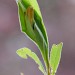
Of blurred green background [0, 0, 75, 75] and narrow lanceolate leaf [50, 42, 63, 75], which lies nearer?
narrow lanceolate leaf [50, 42, 63, 75]

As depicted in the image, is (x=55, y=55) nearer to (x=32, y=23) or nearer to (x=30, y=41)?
(x=32, y=23)

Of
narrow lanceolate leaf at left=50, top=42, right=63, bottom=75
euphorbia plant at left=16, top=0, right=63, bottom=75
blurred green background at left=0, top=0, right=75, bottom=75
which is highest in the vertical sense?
Result: blurred green background at left=0, top=0, right=75, bottom=75

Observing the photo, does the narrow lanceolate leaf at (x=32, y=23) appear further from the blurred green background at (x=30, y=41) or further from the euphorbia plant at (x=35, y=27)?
the blurred green background at (x=30, y=41)

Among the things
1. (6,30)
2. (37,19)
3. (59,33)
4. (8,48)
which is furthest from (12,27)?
(37,19)

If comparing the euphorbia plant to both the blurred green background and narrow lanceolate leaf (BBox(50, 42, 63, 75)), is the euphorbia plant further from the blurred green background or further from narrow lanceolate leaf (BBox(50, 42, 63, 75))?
the blurred green background

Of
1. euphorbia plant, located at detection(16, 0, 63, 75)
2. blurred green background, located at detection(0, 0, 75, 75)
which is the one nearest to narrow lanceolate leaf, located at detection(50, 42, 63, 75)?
euphorbia plant, located at detection(16, 0, 63, 75)
